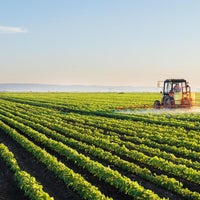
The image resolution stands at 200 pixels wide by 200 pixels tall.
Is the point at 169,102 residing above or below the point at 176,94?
below

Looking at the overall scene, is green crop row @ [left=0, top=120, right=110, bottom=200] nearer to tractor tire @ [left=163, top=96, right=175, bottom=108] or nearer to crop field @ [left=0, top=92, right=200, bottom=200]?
crop field @ [left=0, top=92, right=200, bottom=200]

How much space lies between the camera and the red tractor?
96.1 ft

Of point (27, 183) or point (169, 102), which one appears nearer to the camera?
point (27, 183)

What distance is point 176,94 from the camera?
29328 mm

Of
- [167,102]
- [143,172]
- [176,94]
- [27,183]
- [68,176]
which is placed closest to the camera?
[27,183]

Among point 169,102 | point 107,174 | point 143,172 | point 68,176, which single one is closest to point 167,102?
point 169,102

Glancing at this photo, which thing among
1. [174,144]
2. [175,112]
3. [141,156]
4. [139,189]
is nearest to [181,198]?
[139,189]

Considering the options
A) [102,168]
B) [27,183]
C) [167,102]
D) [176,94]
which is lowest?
[27,183]

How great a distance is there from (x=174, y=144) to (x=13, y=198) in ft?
24.6

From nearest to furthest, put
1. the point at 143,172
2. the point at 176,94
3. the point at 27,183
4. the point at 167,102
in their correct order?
1. the point at 27,183
2. the point at 143,172
3. the point at 176,94
4. the point at 167,102

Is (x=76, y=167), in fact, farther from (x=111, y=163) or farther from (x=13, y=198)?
(x=13, y=198)

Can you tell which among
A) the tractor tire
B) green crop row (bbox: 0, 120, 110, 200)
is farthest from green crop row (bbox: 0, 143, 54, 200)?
the tractor tire

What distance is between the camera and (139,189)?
29.1ft

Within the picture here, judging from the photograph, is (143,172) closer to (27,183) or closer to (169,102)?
(27,183)
